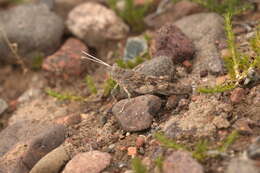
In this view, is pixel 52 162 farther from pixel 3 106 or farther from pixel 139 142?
pixel 3 106

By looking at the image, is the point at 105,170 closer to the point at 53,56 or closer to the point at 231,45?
the point at 231,45

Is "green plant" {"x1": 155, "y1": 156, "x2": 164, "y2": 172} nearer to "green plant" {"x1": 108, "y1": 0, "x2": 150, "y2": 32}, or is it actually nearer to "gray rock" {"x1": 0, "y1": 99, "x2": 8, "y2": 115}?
"gray rock" {"x1": 0, "y1": 99, "x2": 8, "y2": 115}

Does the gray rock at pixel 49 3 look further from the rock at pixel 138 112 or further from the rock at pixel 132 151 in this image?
the rock at pixel 132 151

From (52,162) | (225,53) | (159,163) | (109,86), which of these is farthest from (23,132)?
(225,53)

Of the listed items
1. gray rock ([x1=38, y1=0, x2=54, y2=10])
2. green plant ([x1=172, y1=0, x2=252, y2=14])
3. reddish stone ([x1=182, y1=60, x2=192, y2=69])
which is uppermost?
gray rock ([x1=38, y1=0, x2=54, y2=10])

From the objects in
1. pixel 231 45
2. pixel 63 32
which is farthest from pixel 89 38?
pixel 231 45

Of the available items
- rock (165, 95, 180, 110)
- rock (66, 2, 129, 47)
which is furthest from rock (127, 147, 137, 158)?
rock (66, 2, 129, 47)

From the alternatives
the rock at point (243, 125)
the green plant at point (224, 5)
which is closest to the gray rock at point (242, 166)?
the rock at point (243, 125)
